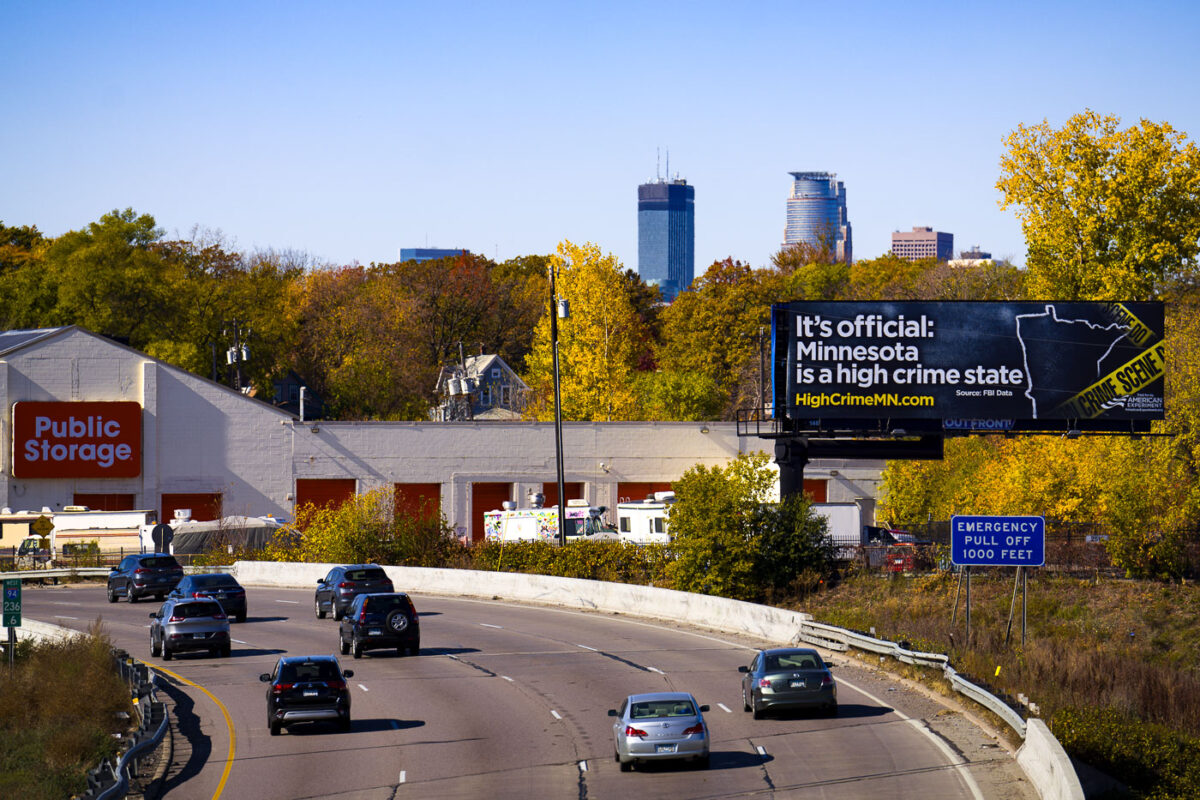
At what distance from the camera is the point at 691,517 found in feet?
173

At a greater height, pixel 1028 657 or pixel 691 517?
pixel 691 517

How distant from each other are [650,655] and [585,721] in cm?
991

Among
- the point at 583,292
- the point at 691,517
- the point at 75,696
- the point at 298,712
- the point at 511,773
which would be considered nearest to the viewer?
the point at 511,773

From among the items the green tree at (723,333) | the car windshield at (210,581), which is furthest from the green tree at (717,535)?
the green tree at (723,333)

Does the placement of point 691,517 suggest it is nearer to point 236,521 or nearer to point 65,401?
point 236,521

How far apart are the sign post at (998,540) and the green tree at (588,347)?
166 feet

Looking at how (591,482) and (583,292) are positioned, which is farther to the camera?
Answer: (583,292)

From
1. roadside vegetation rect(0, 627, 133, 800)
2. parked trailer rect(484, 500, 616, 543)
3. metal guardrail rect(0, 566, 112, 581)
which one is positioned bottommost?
roadside vegetation rect(0, 627, 133, 800)

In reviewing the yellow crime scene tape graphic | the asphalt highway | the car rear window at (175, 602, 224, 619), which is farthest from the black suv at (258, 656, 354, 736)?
the yellow crime scene tape graphic

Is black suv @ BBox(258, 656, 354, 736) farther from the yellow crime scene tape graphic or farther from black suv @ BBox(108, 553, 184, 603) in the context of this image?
the yellow crime scene tape graphic

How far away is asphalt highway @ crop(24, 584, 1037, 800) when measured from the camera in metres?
22.9

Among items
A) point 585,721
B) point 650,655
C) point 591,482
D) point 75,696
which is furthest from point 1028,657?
point 591,482

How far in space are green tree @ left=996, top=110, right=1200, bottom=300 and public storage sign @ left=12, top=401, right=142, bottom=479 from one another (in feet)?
155

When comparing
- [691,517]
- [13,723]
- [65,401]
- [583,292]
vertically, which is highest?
[583,292]
